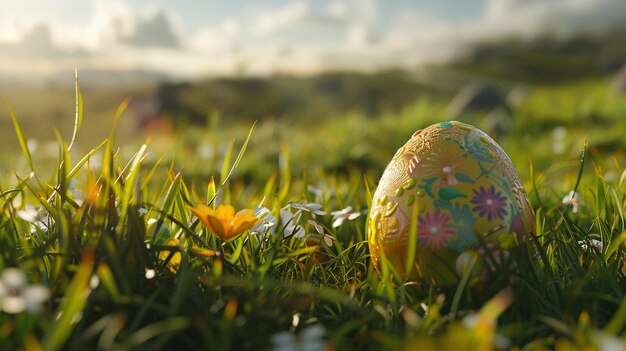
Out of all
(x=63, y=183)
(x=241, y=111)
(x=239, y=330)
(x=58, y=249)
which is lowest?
(x=241, y=111)

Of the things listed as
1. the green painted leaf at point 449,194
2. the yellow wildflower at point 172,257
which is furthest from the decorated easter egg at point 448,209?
the yellow wildflower at point 172,257

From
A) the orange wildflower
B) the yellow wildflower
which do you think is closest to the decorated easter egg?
the orange wildflower

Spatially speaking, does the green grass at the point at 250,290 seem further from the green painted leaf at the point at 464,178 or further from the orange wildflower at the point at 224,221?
the green painted leaf at the point at 464,178

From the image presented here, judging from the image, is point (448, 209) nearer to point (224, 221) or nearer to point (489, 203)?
point (489, 203)

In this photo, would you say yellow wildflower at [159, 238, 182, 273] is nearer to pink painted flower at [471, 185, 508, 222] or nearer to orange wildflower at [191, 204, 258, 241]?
orange wildflower at [191, 204, 258, 241]

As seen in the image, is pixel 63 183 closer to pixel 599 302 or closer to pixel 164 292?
pixel 164 292

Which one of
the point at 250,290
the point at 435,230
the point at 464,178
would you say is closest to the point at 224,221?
the point at 250,290

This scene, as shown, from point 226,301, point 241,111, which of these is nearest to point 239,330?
point 226,301

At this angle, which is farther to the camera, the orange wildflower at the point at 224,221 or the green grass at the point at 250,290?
the orange wildflower at the point at 224,221
